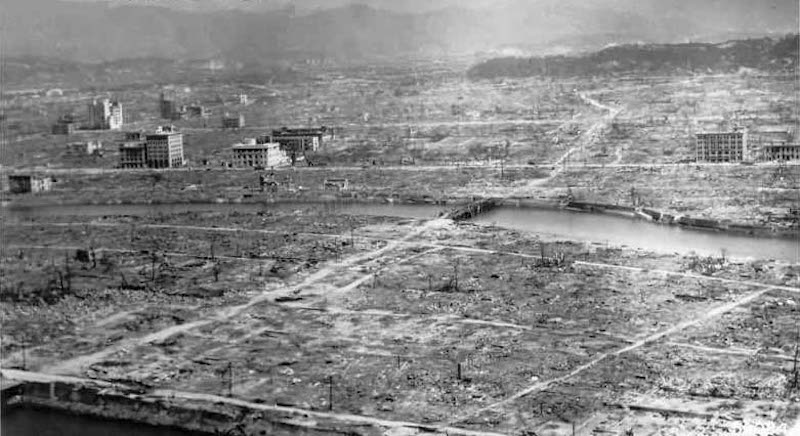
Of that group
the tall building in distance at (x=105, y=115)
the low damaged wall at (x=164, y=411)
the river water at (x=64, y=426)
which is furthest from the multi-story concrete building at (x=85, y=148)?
the river water at (x=64, y=426)

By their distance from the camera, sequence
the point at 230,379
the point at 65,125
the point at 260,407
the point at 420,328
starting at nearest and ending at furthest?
the point at 260,407
the point at 230,379
the point at 420,328
the point at 65,125

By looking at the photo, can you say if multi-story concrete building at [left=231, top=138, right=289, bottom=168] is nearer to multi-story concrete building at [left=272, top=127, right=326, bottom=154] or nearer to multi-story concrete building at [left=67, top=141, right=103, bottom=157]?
multi-story concrete building at [left=272, top=127, right=326, bottom=154]

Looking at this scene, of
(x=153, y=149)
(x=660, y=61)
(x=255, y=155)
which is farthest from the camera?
(x=660, y=61)

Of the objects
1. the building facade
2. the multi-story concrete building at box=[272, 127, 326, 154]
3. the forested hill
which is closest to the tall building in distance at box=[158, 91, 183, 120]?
the multi-story concrete building at box=[272, 127, 326, 154]

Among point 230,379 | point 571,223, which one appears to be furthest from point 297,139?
point 230,379

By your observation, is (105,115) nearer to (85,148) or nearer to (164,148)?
(164,148)

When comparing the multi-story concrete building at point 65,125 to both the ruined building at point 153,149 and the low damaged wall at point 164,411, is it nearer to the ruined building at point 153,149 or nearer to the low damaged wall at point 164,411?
the ruined building at point 153,149

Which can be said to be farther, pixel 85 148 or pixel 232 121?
pixel 232 121
